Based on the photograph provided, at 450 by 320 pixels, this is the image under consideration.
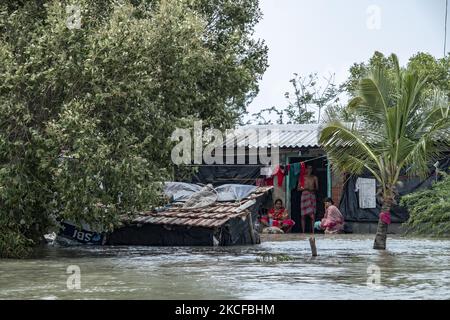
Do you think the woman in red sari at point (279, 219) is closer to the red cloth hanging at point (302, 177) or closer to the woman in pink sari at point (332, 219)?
the red cloth hanging at point (302, 177)

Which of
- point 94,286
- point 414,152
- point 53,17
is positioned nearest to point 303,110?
point 414,152

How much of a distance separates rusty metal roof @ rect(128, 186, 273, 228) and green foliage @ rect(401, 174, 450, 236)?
3.52m

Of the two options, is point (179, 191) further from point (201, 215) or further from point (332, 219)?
point (332, 219)

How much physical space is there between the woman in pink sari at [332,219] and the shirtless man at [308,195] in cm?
105

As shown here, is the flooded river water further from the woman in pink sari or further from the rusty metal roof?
the woman in pink sari

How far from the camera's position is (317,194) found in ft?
94.2

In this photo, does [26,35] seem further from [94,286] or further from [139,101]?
[94,286]

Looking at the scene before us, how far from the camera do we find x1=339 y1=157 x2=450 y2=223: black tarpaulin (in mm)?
26719

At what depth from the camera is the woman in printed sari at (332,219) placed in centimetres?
2633

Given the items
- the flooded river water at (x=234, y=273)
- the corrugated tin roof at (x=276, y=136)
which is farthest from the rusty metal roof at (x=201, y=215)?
the corrugated tin roof at (x=276, y=136)

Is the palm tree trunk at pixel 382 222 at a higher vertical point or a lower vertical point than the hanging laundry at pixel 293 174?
lower

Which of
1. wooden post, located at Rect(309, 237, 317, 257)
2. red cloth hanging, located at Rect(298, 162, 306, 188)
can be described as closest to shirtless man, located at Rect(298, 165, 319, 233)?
red cloth hanging, located at Rect(298, 162, 306, 188)
